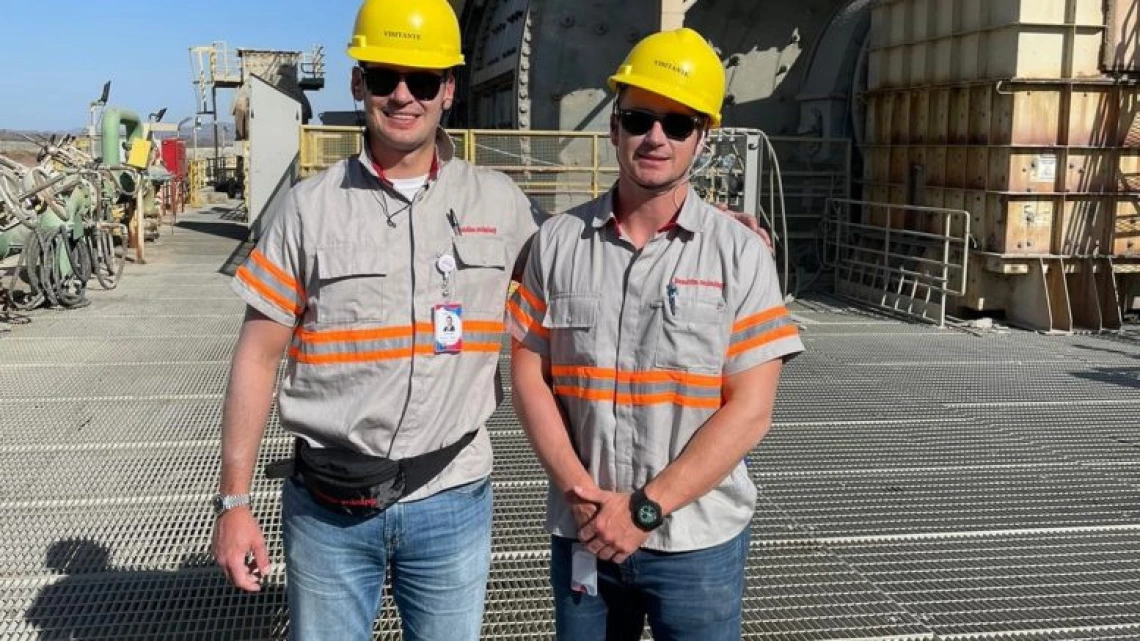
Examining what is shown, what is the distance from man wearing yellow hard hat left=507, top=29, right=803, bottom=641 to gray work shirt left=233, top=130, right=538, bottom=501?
0.20 meters

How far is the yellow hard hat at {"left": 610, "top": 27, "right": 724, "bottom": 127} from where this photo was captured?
7.89 feet

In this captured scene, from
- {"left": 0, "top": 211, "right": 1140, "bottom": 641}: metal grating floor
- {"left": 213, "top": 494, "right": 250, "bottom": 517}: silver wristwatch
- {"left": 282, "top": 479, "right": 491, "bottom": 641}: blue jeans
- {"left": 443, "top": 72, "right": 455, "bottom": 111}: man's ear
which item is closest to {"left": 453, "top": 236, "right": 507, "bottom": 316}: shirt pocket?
{"left": 443, "top": 72, "right": 455, "bottom": 111}: man's ear

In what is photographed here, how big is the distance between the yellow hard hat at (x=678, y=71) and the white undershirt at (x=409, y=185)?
0.54 m

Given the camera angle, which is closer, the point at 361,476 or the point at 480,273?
the point at 361,476

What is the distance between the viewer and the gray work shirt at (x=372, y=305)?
8.11ft

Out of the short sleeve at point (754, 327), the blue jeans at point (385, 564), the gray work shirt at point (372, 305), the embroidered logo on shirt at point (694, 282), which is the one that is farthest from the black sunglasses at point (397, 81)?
the blue jeans at point (385, 564)

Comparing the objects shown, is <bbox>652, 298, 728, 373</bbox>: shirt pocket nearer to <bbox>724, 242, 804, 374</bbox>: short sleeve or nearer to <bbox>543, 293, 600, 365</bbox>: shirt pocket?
<bbox>724, 242, 804, 374</bbox>: short sleeve

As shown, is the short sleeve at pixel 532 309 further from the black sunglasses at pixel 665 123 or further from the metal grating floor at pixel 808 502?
the metal grating floor at pixel 808 502

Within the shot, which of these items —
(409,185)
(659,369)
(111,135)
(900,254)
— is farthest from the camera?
(111,135)

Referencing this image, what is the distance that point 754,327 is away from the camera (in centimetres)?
243

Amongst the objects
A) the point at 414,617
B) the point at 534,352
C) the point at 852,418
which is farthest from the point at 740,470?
the point at 852,418

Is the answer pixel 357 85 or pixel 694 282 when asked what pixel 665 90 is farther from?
pixel 357 85

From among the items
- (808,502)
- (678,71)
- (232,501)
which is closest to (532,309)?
(678,71)

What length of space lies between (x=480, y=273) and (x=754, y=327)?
679 millimetres
